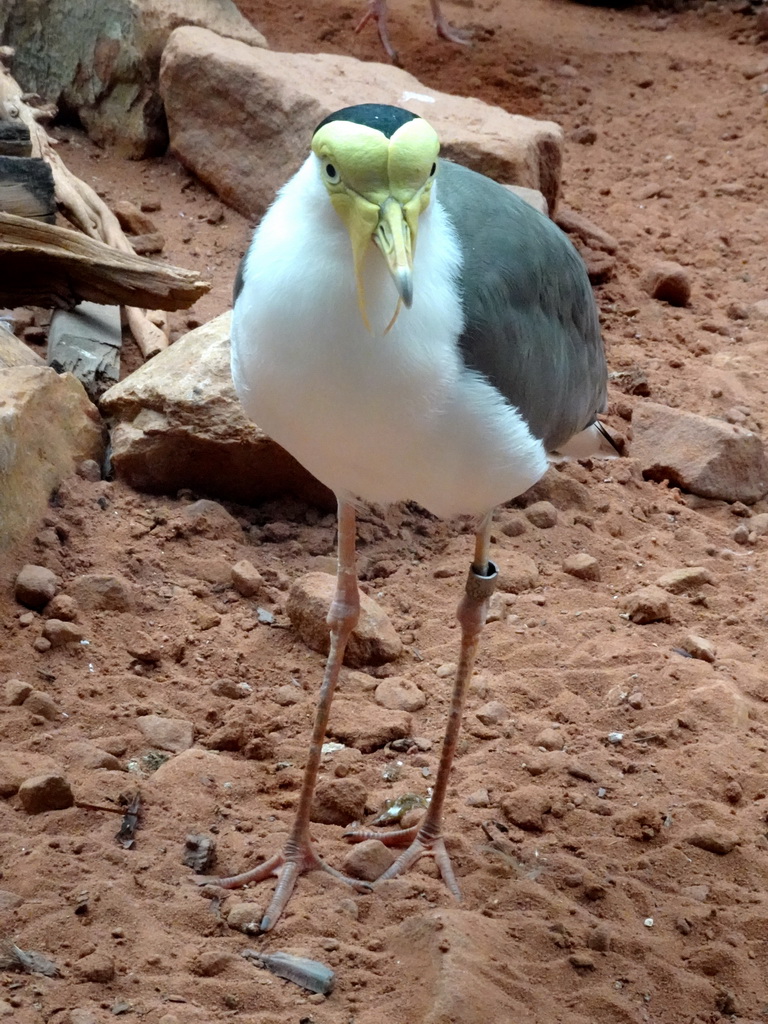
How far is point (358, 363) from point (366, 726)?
1622mm

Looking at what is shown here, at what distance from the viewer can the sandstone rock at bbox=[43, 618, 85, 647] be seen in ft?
11.9

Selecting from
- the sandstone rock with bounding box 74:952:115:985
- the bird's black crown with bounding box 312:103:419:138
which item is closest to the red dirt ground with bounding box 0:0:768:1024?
the sandstone rock with bounding box 74:952:115:985

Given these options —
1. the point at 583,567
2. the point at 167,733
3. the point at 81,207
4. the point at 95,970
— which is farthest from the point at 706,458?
the point at 95,970

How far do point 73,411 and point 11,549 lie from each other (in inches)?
25.4

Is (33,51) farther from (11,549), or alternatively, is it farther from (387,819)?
(387,819)

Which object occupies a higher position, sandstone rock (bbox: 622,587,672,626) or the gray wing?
the gray wing

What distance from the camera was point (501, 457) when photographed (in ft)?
8.80

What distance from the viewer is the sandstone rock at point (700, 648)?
4.01 meters

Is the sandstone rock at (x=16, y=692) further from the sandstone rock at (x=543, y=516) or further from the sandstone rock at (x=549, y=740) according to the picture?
the sandstone rock at (x=543, y=516)

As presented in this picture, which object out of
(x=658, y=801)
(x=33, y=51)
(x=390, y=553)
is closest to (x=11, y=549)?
(x=390, y=553)

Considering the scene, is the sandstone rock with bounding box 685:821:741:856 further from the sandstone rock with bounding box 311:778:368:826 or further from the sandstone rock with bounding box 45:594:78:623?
the sandstone rock with bounding box 45:594:78:623

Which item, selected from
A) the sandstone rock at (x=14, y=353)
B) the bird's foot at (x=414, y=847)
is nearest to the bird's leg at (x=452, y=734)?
the bird's foot at (x=414, y=847)

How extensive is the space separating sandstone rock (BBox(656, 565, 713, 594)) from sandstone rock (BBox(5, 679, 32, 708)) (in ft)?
7.30

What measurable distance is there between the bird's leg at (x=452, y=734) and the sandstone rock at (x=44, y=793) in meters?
0.78
